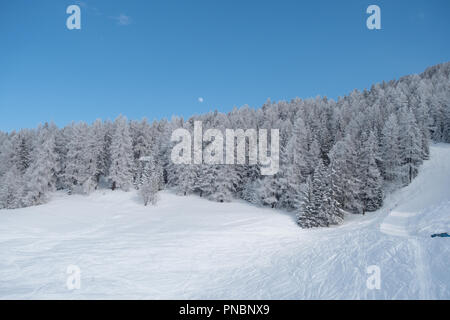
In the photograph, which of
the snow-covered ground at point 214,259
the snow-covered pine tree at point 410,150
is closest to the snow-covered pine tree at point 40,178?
the snow-covered ground at point 214,259

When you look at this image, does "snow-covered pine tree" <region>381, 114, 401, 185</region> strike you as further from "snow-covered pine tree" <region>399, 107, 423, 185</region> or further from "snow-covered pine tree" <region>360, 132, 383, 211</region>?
"snow-covered pine tree" <region>360, 132, 383, 211</region>

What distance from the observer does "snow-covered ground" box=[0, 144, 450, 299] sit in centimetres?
880

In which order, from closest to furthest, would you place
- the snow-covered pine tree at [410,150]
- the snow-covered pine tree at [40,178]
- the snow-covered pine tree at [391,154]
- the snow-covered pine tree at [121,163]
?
the snow-covered pine tree at [40,178]
the snow-covered pine tree at [410,150]
the snow-covered pine tree at [391,154]
the snow-covered pine tree at [121,163]

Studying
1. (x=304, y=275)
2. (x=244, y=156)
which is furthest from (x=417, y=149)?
(x=304, y=275)

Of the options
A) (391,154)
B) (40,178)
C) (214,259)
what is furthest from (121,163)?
(391,154)

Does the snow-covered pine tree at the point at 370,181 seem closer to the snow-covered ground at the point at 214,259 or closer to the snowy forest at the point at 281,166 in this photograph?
the snowy forest at the point at 281,166

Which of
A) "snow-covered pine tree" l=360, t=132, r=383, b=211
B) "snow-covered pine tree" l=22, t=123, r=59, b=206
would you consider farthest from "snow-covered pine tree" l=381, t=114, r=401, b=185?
"snow-covered pine tree" l=22, t=123, r=59, b=206

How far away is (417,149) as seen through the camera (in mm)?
36188

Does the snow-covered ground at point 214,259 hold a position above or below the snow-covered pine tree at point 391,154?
below

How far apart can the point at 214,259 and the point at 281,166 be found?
2330cm

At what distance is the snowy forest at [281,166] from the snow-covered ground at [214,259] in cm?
690

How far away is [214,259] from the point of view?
13781 millimetres

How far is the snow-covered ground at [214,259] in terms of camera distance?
8797 millimetres
